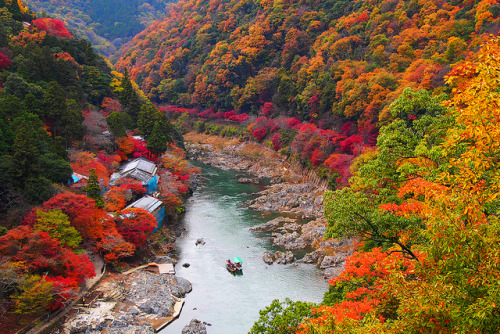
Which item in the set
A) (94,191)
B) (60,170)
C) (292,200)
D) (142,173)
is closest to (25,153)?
(60,170)

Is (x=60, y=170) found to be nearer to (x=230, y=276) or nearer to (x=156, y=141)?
(x=230, y=276)

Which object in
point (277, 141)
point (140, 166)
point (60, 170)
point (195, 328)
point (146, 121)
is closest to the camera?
point (195, 328)

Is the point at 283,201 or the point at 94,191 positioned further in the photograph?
the point at 283,201

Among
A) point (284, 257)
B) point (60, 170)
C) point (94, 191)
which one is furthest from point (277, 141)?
point (60, 170)

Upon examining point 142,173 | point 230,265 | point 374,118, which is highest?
point 374,118

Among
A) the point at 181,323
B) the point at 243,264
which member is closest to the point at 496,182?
the point at 181,323

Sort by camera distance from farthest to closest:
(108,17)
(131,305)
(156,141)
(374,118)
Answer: (108,17) → (156,141) → (374,118) → (131,305)

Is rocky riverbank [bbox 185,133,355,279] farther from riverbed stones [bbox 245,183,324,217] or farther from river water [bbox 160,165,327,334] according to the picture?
river water [bbox 160,165,327,334]

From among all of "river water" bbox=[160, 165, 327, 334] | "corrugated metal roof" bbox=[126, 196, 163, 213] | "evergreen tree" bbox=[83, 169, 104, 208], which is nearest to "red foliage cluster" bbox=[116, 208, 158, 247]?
"evergreen tree" bbox=[83, 169, 104, 208]

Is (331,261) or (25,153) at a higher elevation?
(25,153)
